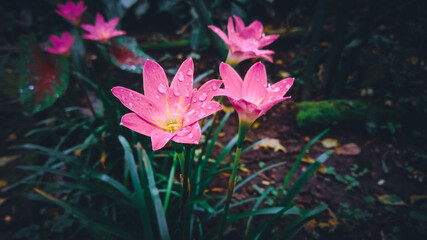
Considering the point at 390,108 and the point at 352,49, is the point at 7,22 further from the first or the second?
the point at 390,108

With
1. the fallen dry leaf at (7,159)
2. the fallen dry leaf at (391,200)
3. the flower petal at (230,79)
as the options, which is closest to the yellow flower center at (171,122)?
the flower petal at (230,79)

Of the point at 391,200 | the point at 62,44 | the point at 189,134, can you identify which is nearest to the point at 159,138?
the point at 189,134

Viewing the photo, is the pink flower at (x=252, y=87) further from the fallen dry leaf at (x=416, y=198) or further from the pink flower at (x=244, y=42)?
the fallen dry leaf at (x=416, y=198)

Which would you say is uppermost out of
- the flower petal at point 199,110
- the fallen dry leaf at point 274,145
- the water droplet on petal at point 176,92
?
the water droplet on petal at point 176,92

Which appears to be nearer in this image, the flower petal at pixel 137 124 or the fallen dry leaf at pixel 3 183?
the flower petal at pixel 137 124

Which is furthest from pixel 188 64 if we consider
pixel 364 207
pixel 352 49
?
pixel 352 49

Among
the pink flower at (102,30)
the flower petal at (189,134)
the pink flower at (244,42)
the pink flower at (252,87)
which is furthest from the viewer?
the pink flower at (102,30)

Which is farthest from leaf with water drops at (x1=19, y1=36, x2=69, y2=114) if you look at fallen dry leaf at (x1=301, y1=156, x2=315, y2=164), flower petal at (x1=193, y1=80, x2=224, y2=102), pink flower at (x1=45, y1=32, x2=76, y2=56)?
fallen dry leaf at (x1=301, y1=156, x2=315, y2=164)
